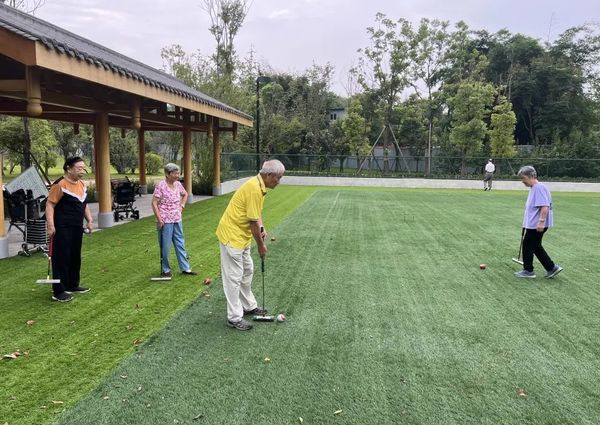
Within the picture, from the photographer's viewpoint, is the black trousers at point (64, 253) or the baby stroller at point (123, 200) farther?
the baby stroller at point (123, 200)

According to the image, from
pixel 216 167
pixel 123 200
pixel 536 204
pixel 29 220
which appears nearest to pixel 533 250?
pixel 536 204

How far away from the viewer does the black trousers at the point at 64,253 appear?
5.57m

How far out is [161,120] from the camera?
14.6 meters

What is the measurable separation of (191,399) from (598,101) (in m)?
45.4

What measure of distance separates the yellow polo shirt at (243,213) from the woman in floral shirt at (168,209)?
207 centimetres

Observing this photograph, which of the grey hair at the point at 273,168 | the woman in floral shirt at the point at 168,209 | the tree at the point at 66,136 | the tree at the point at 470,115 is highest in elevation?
the tree at the point at 470,115

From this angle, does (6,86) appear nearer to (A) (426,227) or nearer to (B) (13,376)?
(B) (13,376)

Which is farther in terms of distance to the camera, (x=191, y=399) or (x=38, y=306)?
(x=38, y=306)

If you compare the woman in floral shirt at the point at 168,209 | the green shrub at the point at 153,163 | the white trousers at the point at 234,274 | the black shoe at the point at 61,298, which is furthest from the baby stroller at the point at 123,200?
the green shrub at the point at 153,163

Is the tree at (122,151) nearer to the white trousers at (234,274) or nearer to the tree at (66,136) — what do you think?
the tree at (66,136)

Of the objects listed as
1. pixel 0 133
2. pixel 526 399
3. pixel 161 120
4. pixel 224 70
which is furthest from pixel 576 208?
pixel 0 133

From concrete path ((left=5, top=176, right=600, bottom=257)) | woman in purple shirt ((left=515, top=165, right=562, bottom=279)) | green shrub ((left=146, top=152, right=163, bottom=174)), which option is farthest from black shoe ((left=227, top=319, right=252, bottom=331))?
green shrub ((left=146, top=152, right=163, bottom=174))

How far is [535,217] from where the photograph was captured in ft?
22.2

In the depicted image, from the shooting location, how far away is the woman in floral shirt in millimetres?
6508
